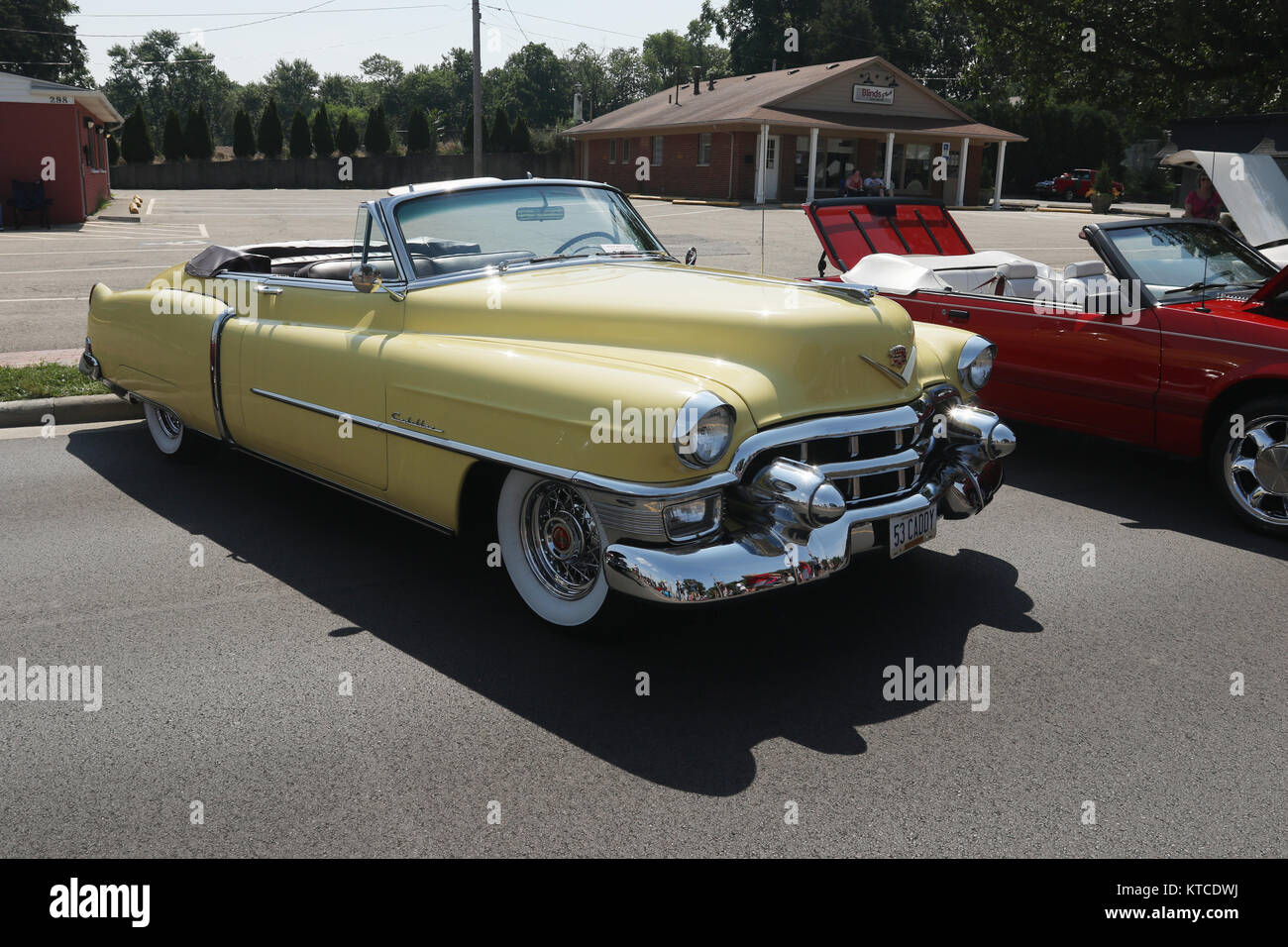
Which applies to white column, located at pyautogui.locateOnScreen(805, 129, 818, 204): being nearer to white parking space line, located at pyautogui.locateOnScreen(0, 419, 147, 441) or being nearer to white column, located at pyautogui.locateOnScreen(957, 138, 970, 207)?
white column, located at pyautogui.locateOnScreen(957, 138, 970, 207)

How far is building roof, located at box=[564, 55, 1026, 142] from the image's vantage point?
41.2 metres

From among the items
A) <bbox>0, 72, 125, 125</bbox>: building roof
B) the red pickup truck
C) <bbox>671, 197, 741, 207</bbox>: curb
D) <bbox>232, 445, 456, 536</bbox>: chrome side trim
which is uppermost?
<bbox>0, 72, 125, 125</bbox>: building roof

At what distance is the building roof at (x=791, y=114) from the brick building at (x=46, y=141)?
22.6 metres

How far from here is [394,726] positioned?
3.61 metres

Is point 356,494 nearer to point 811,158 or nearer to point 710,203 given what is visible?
point 710,203

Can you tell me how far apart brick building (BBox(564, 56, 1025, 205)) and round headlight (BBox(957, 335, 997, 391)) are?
35.2m

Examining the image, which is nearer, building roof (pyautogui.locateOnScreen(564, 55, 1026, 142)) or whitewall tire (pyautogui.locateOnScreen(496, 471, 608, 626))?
whitewall tire (pyautogui.locateOnScreen(496, 471, 608, 626))

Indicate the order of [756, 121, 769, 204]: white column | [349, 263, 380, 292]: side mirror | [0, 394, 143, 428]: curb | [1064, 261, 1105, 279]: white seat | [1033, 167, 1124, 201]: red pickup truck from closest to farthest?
[349, 263, 380, 292]: side mirror
[1064, 261, 1105, 279]: white seat
[0, 394, 143, 428]: curb
[756, 121, 769, 204]: white column
[1033, 167, 1124, 201]: red pickup truck

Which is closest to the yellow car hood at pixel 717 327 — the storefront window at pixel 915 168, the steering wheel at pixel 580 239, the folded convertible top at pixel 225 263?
the steering wheel at pixel 580 239

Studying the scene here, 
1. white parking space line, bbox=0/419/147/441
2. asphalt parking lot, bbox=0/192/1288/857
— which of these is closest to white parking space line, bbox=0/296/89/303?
white parking space line, bbox=0/419/147/441

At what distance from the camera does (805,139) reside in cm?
4244

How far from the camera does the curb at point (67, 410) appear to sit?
25.9 ft

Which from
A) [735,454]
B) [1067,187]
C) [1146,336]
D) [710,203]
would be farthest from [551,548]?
[1067,187]

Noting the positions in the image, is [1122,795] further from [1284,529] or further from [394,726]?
[1284,529]
